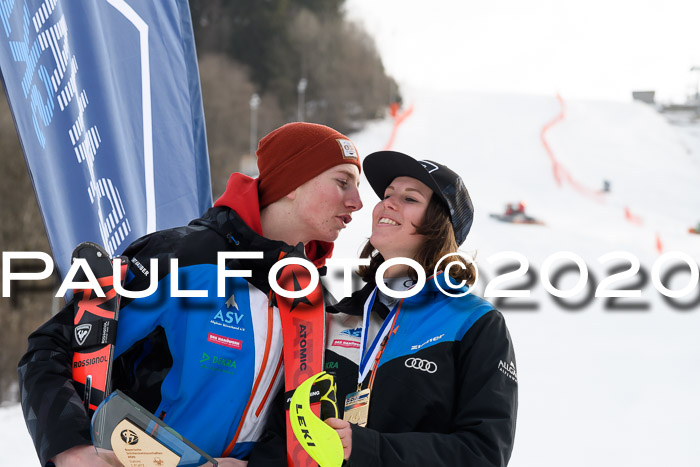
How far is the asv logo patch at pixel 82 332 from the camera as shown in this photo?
1.65m

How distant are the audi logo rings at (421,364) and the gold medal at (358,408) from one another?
0.42 feet

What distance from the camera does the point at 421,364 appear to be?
1.69 metres

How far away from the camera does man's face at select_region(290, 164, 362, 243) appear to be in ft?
6.74

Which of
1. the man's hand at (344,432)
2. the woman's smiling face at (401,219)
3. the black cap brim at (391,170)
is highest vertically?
the black cap brim at (391,170)

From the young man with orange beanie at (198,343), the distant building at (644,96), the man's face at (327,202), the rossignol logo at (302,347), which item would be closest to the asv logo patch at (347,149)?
the man's face at (327,202)

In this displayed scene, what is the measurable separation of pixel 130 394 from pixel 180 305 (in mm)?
269

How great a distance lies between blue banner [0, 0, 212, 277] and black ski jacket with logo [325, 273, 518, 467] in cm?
79

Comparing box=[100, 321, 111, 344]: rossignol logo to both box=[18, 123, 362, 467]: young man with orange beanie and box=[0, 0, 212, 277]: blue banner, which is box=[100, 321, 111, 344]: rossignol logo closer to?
box=[18, 123, 362, 467]: young man with orange beanie

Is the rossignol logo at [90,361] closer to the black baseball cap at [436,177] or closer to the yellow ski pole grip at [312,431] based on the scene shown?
the yellow ski pole grip at [312,431]

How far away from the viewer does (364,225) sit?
14547 mm

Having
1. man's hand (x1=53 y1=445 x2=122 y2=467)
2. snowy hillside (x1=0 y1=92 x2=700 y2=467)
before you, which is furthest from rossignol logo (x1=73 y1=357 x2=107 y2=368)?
snowy hillside (x1=0 y1=92 x2=700 y2=467)

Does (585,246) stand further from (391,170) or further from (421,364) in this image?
(421,364)

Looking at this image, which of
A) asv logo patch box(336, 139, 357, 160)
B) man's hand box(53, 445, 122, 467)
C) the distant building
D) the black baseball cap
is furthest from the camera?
the distant building

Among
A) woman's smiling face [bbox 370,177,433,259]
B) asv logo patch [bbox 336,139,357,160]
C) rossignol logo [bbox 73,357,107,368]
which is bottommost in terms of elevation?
rossignol logo [bbox 73,357,107,368]
